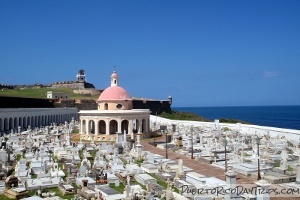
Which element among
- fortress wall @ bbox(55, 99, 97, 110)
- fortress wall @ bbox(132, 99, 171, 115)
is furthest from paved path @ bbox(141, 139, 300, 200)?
fortress wall @ bbox(132, 99, 171, 115)

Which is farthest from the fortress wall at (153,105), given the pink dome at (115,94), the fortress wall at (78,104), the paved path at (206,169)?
the paved path at (206,169)

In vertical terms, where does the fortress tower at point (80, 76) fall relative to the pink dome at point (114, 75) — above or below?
above

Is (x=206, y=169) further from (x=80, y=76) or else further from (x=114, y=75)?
(x=80, y=76)

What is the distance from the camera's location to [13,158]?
19.5m

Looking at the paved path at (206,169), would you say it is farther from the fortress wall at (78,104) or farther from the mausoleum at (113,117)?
the fortress wall at (78,104)

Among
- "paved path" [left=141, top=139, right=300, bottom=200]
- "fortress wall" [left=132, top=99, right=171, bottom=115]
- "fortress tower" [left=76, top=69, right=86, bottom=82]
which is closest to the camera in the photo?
"paved path" [left=141, top=139, right=300, bottom=200]

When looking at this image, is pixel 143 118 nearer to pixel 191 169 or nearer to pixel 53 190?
pixel 191 169

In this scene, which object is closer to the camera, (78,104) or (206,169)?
(206,169)

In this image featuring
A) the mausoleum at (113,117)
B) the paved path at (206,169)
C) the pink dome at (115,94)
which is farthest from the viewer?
the pink dome at (115,94)

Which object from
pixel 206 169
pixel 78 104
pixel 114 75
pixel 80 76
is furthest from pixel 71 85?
pixel 206 169

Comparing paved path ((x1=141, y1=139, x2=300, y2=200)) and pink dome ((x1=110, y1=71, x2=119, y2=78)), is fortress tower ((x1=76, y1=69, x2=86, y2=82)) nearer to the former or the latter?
pink dome ((x1=110, y1=71, x2=119, y2=78))

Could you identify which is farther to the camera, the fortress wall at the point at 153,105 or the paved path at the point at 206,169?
the fortress wall at the point at 153,105

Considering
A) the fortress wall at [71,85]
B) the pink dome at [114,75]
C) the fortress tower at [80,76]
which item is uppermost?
the fortress tower at [80,76]

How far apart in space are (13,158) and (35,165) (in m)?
3.37
